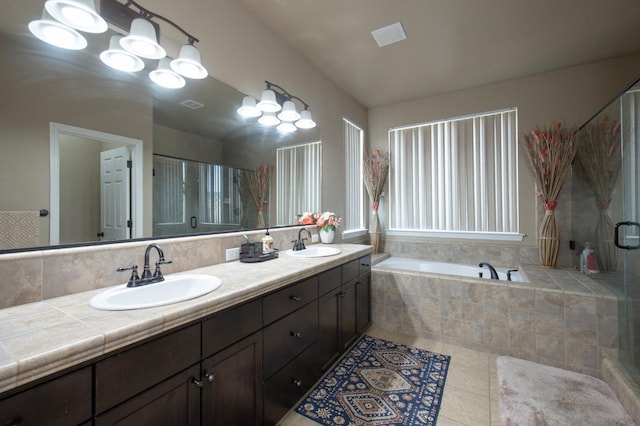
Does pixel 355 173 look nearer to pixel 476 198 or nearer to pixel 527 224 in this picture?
pixel 476 198

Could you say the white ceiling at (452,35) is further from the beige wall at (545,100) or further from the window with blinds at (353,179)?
the window with blinds at (353,179)

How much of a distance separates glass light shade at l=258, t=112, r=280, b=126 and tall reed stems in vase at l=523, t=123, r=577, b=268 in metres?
2.75

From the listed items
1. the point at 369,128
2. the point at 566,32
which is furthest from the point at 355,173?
the point at 566,32

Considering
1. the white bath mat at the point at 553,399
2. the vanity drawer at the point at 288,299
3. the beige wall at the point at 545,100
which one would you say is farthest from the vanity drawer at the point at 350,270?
the beige wall at the point at 545,100

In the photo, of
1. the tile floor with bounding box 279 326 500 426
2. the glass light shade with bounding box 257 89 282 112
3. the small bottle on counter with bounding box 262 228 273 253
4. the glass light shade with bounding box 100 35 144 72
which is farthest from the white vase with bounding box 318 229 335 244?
the glass light shade with bounding box 100 35 144 72

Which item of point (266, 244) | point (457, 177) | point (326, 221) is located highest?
point (457, 177)

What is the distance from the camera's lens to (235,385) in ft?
3.99

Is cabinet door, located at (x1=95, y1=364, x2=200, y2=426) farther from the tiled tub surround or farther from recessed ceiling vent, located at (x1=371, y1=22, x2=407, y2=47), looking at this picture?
recessed ceiling vent, located at (x1=371, y1=22, x2=407, y2=47)

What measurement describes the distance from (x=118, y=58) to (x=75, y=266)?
1.02m

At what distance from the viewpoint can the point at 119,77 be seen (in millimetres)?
1354

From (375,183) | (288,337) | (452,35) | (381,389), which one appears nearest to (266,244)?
(288,337)

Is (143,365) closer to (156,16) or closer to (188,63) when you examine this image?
(188,63)

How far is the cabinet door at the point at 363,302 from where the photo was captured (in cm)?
255

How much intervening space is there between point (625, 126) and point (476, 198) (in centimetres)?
161
